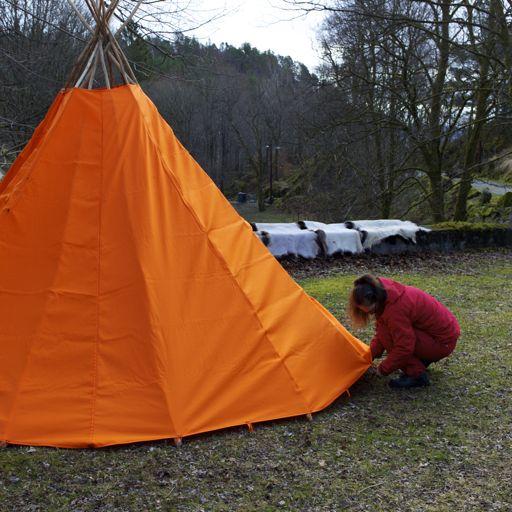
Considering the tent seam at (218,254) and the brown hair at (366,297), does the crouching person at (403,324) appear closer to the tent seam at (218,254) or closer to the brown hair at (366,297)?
the brown hair at (366,297)

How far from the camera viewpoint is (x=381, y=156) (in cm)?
1677

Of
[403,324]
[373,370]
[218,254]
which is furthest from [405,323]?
[218,254]

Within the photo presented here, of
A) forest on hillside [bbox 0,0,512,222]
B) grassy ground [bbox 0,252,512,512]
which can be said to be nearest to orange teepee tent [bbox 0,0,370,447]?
grassy ground [bbox 0,252,512,512]

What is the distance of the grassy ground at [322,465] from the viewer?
3.08 m

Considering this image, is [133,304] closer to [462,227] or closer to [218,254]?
[218,254]

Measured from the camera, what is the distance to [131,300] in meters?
3.93

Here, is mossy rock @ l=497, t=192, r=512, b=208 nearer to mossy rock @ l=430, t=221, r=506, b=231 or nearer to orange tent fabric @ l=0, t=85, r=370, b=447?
mossy rock @ l=430, t=221, r=506, b=231

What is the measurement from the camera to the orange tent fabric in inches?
146

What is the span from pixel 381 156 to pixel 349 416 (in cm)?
1350

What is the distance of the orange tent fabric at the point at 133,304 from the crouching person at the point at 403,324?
0.98 ft

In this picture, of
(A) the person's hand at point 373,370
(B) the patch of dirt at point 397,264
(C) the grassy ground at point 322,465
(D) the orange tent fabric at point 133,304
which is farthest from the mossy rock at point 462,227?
(D) the orange tent fabric at point 133,304

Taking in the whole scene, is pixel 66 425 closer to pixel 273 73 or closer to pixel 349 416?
pixel 349 416

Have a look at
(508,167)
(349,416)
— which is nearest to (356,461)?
(349,416)

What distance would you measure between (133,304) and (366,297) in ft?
5.02
